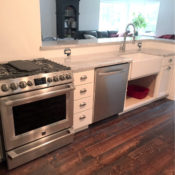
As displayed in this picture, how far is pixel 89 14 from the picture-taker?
7199 mm

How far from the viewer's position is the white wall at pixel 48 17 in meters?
5.89

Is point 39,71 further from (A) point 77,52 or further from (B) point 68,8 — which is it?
(B) point 68,8

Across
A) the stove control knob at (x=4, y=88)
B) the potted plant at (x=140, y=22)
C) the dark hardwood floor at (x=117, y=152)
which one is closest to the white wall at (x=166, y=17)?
the potted plant at (x=140, y=22)

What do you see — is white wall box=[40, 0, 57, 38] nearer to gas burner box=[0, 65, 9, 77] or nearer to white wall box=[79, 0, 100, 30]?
white wall box=[79, 0, 100, 30]

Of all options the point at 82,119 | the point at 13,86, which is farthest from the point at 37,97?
the point at 82,119

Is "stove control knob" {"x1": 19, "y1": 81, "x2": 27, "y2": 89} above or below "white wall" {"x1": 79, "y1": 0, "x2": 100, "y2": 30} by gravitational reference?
below

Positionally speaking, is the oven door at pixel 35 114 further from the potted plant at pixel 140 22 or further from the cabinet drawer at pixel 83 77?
the potted plant at pixel 140 22

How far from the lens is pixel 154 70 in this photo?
299 centimetres

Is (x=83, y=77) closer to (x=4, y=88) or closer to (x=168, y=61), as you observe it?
(x=4, y=88)

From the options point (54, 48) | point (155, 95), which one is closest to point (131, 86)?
point (155, 95)

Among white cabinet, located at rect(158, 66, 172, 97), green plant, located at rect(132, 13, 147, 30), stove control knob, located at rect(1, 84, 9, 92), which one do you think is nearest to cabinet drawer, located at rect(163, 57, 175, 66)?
white cabinet, located at rect(158, 66, 172, 97)

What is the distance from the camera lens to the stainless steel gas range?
5.10 ft

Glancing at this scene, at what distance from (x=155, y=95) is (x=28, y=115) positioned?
2.34m

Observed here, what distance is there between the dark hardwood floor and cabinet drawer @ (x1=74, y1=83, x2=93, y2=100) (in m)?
0.51
